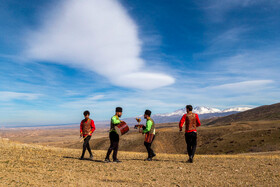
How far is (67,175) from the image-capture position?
7.68 metres

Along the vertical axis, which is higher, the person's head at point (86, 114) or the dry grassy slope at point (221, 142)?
the person's head at point (86, 114)

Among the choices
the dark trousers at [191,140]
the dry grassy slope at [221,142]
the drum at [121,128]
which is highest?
the drum at [121,128]

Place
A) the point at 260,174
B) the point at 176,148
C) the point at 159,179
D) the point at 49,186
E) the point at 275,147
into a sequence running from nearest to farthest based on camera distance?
the point at 49,186 < the point at 159,179 < the point at 260,174 < the point at 275,147 < the point at 176,148

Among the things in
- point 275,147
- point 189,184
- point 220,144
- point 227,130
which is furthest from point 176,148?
point 189,184

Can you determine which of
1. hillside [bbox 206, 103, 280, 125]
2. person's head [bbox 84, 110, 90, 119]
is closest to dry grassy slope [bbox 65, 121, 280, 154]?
person's head [bbox 84, 110, 90, 119]

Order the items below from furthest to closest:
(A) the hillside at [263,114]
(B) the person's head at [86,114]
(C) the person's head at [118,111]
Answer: (A) the hillside at [263,114]
(B) the person's head at [86,114]
(C) the person's head at [118,111]

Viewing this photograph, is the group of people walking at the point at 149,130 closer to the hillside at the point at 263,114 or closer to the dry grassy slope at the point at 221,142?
the dry grassy slope at the point at 221,142

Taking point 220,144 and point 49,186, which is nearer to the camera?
point 49,186

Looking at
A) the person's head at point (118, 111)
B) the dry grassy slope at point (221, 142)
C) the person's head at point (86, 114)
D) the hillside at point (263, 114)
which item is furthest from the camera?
the hillside at point (263, 114)

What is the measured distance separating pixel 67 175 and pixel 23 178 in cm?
142

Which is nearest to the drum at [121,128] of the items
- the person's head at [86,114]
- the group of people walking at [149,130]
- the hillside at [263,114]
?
the group of people walking at [149,130]

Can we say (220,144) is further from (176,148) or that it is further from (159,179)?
(159,179)

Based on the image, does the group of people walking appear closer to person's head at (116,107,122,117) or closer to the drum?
person's head at (116,107,122,117)

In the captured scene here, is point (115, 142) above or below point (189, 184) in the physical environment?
above
